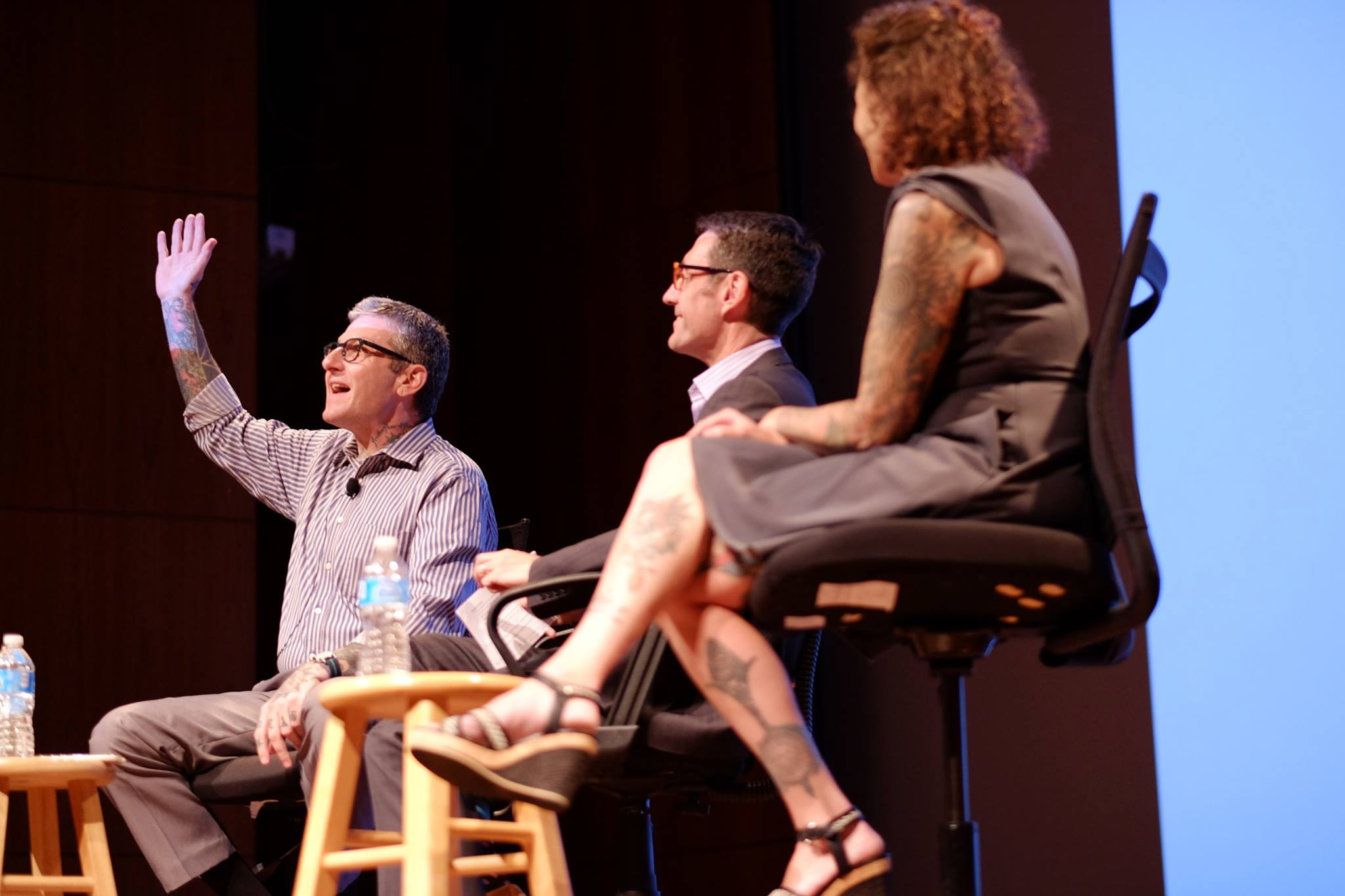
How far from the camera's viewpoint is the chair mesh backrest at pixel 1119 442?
69.5 inches

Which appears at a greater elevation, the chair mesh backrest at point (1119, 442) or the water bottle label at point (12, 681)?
the chair mesh backrest at point (1119, 442)

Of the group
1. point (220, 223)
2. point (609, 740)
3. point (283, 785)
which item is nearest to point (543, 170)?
point (220, 223)

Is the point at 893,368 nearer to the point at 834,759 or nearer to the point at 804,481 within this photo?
the point at 804,481

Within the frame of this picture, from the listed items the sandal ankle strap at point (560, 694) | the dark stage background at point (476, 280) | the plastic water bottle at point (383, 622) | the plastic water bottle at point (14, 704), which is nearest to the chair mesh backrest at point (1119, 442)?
the sandal ankle strap at point (560, 694)

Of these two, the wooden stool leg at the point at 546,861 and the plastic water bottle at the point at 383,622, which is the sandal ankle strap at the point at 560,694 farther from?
the plastic water bottle at the point at 383,622

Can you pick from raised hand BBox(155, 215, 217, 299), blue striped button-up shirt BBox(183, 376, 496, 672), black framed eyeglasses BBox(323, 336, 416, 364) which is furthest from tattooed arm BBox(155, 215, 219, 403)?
black framed eyeglasses BBox(323, 336, 416, 364)

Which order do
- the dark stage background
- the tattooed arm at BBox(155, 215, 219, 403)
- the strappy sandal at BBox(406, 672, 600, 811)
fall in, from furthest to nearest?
the dark stage background → the tattooed arm at BBox(155, 215, 219, 403) → the strappy sandal at BBox(406, 672, 600, 811)

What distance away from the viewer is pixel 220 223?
14.8 feet

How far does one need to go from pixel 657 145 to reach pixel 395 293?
114cm

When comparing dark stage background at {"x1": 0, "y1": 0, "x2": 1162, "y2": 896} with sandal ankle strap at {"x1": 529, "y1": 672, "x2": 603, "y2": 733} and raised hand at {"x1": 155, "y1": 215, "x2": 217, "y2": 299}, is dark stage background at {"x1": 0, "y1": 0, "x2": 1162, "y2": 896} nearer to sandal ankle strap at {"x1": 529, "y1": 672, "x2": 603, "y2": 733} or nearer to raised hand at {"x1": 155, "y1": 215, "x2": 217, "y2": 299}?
raised hand at {"x1": 155, "y1": 215, "x2": 217, "y2": 299}

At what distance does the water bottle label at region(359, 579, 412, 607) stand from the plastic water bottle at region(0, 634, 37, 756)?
2.41 feet

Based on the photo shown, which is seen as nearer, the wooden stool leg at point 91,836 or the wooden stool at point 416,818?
the wooden stool at point 416,818

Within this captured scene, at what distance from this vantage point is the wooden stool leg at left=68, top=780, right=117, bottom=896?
2.69 metres

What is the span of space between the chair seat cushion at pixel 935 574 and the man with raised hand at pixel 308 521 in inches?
47.2
